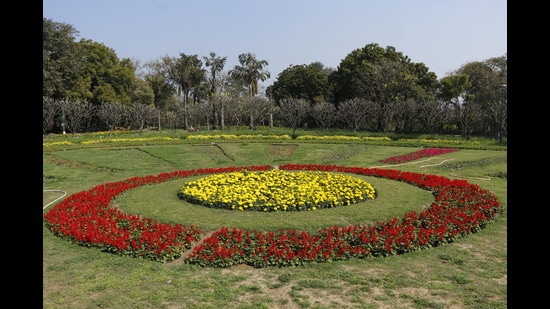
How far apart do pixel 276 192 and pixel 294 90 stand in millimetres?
41532

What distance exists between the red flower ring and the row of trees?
854 inches

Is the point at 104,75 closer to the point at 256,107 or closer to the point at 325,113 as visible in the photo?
the point at 256,107

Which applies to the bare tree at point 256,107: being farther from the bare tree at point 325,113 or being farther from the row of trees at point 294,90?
the bare tree at point 325,113

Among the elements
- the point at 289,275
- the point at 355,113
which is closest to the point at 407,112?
the point at 355,113

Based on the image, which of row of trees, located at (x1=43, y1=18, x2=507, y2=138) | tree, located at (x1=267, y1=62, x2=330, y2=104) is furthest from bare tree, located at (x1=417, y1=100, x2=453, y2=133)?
tree, located at (x1=267, y1=62, x2=330, y2=104)

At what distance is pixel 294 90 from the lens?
1983 inches

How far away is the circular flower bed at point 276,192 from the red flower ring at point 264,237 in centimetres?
159

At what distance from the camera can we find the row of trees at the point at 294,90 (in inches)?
1406

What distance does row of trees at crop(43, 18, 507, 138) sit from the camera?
35709mm

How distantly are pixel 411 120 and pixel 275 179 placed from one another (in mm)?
26333

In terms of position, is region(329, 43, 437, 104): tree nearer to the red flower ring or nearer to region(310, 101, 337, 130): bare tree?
region(310, 101, 337, 130): bare tree

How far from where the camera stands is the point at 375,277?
5.64 metres
